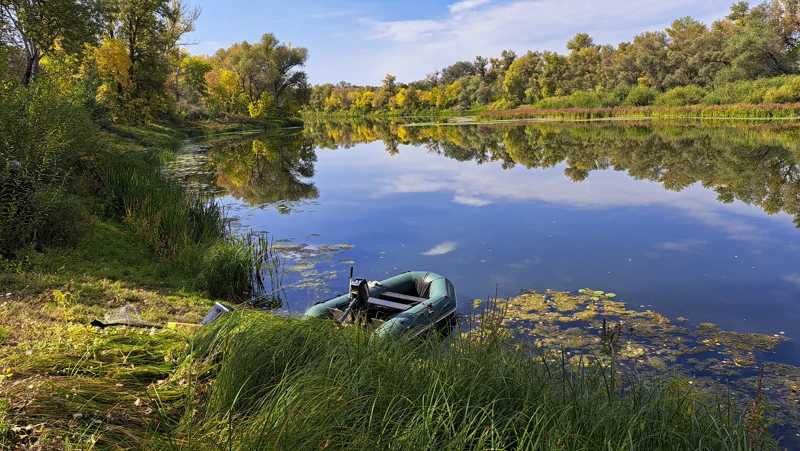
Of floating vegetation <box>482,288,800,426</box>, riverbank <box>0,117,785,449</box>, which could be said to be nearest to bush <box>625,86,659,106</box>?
floating vegetation <box>482,288,800,426</box>

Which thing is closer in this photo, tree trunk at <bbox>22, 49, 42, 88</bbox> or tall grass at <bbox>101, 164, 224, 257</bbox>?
tall grass at <bbox>101, 164, 224, 257</bbox>

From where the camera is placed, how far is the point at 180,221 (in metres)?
7.53

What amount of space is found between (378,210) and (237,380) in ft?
30.2

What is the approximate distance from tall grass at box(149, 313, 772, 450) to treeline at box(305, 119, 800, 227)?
8.88 metres

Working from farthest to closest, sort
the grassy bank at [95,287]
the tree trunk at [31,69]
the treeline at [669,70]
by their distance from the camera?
the treeline at [669,70], the tree trunk at [31,69], the grassy bank at [95,287]

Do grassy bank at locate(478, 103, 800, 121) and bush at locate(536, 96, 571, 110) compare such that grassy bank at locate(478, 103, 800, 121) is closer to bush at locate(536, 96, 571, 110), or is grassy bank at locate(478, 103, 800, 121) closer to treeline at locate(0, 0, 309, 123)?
bush at locate(536, 96, 571, 110)

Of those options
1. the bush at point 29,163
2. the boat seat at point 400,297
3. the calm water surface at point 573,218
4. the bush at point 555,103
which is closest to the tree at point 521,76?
the bush at point 555,103

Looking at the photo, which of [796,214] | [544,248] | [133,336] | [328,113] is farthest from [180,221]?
[328,113]

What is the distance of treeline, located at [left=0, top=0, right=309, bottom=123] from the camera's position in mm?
13570

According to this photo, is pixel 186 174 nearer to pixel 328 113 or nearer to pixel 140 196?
pixel 140 196

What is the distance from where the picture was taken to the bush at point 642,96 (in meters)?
39.0

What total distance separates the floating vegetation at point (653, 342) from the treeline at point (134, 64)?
364 inches

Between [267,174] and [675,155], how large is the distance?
1486 centimetres

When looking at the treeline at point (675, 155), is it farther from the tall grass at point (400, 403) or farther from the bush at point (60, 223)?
the bush at point (60, 223)
